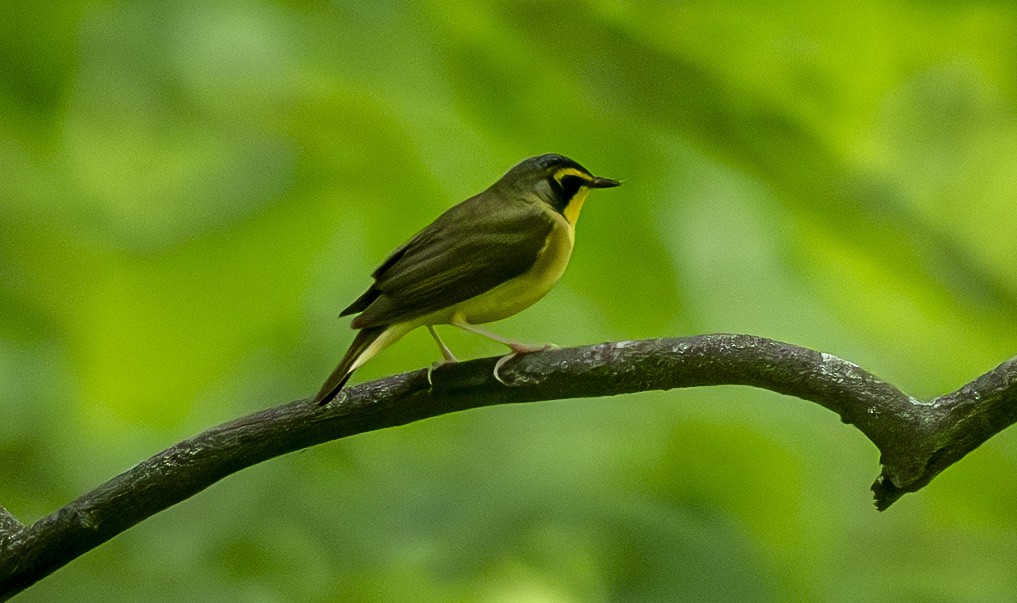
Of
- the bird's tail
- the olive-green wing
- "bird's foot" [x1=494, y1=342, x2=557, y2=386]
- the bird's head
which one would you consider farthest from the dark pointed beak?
the bird's tail

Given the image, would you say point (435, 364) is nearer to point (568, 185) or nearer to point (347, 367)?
point (347, 367)

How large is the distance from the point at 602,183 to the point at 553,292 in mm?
552

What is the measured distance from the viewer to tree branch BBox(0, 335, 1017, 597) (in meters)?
1.65

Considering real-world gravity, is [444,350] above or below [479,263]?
below

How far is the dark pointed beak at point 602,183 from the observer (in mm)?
2102

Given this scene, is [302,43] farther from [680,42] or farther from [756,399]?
[756,399]

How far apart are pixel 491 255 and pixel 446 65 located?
1.33ft

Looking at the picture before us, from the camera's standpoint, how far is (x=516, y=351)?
191 cm

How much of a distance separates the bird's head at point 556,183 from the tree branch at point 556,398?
1.28ft

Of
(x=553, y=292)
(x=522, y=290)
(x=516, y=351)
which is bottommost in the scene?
(x=516, y=351)

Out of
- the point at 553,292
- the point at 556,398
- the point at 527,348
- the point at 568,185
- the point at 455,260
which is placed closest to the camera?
the point at 556,398

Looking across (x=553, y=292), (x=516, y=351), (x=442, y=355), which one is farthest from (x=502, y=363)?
(x=553, y=292)

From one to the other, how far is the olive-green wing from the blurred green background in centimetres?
10

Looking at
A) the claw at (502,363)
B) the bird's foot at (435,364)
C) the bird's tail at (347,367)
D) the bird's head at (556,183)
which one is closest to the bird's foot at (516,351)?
the claw at (502,363)
